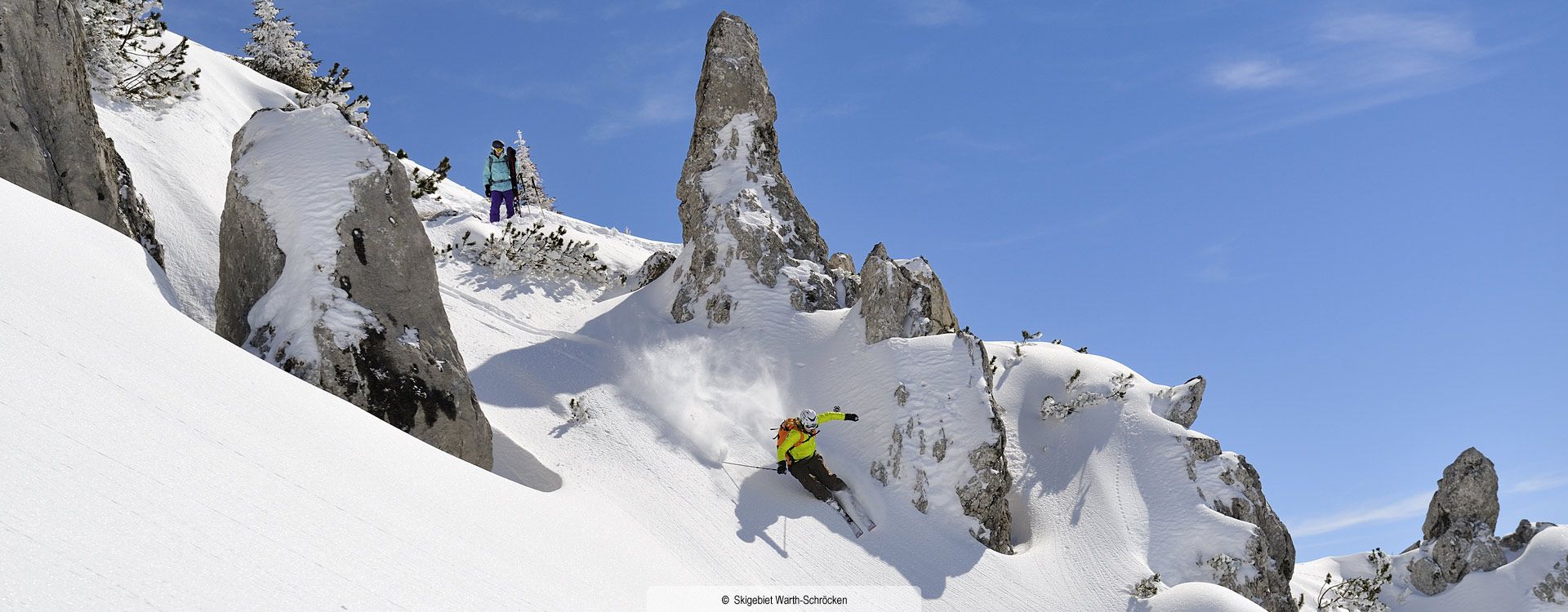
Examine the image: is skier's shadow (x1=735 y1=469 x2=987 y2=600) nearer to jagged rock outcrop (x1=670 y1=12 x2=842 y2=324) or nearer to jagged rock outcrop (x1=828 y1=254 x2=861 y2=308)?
jagged rock outcrop (x1=670 y1=12 x2=842 y2=324)

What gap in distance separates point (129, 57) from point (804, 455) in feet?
48.3

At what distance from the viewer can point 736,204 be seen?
1847 centimetres

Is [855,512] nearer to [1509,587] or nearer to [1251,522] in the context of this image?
[1251,522]

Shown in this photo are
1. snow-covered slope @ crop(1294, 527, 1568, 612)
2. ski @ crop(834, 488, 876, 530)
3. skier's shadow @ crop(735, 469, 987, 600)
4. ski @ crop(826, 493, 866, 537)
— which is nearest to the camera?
skier's shadow @ crop(735, 469, 987, 600)

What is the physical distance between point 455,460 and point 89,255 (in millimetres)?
3349

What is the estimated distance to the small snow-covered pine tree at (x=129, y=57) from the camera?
1723cm

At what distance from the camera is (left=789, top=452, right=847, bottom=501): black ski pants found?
1347cm

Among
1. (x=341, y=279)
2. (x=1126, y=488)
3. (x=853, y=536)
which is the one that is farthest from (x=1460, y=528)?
(x=341, y=279)

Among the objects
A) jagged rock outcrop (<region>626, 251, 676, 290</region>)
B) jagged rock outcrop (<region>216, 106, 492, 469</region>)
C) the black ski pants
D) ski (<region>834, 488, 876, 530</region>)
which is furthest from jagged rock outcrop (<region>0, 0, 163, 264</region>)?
jagged rock outcrop (<region>626, 251, 676, 290</region>)

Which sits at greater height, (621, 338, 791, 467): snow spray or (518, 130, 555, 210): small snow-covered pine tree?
(518, 130, 555, 210): small snow-covered pine tree

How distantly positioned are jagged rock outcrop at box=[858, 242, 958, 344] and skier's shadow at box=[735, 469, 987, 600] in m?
3.35

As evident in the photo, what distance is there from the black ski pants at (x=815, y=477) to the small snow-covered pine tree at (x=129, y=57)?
13454 mm

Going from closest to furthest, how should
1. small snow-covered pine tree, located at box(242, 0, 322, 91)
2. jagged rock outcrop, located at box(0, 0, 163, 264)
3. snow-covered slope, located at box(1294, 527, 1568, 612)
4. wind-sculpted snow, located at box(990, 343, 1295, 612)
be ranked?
jagged rock outcrop, located at box(0, 0, 163, 264), wind-sculpted snow, located at box(990, 343, 1295, 612), snow-covered slope, located at box(1294, 527, 1568, 612), small snow-covered pine tree, located at box(242, 0, 322, 91)

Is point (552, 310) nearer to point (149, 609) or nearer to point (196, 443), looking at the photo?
point (196, 443)
